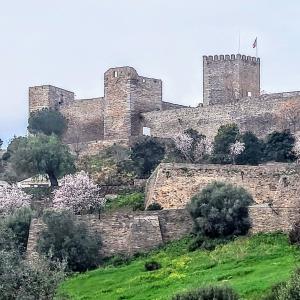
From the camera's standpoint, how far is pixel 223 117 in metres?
65.4

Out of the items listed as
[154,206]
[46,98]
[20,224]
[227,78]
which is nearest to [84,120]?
[46,98]

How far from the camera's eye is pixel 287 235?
125 ft

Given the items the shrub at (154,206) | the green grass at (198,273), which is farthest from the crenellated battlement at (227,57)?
the green grass at (198,273)

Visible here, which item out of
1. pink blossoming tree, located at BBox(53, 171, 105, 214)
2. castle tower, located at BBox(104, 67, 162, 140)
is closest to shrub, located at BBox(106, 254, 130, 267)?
pink blossoming tree, located at BBox(53, 171, 105, 214)

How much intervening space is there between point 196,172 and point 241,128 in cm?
1697

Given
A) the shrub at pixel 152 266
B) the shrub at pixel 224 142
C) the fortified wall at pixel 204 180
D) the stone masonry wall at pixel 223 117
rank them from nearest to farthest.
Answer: the shrub at pixel 152 266
the fortified wall at pixel 204 180
the shrub at pixel 224 142
the stone masonry wall at pixel 223 117

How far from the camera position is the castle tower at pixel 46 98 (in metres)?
73.1

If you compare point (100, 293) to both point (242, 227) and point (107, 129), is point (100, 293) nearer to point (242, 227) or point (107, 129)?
point (242, 227)

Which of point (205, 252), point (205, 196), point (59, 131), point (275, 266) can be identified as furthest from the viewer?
point (59, 131)

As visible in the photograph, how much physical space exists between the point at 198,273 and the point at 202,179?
12.6m

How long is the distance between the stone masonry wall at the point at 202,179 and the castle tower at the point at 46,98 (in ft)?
84.2

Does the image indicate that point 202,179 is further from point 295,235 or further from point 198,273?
point 198,273

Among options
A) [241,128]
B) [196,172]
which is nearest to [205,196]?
[196,172]

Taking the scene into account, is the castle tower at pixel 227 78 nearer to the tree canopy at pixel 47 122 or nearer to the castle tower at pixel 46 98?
the tree canopy at pixel 47 122
